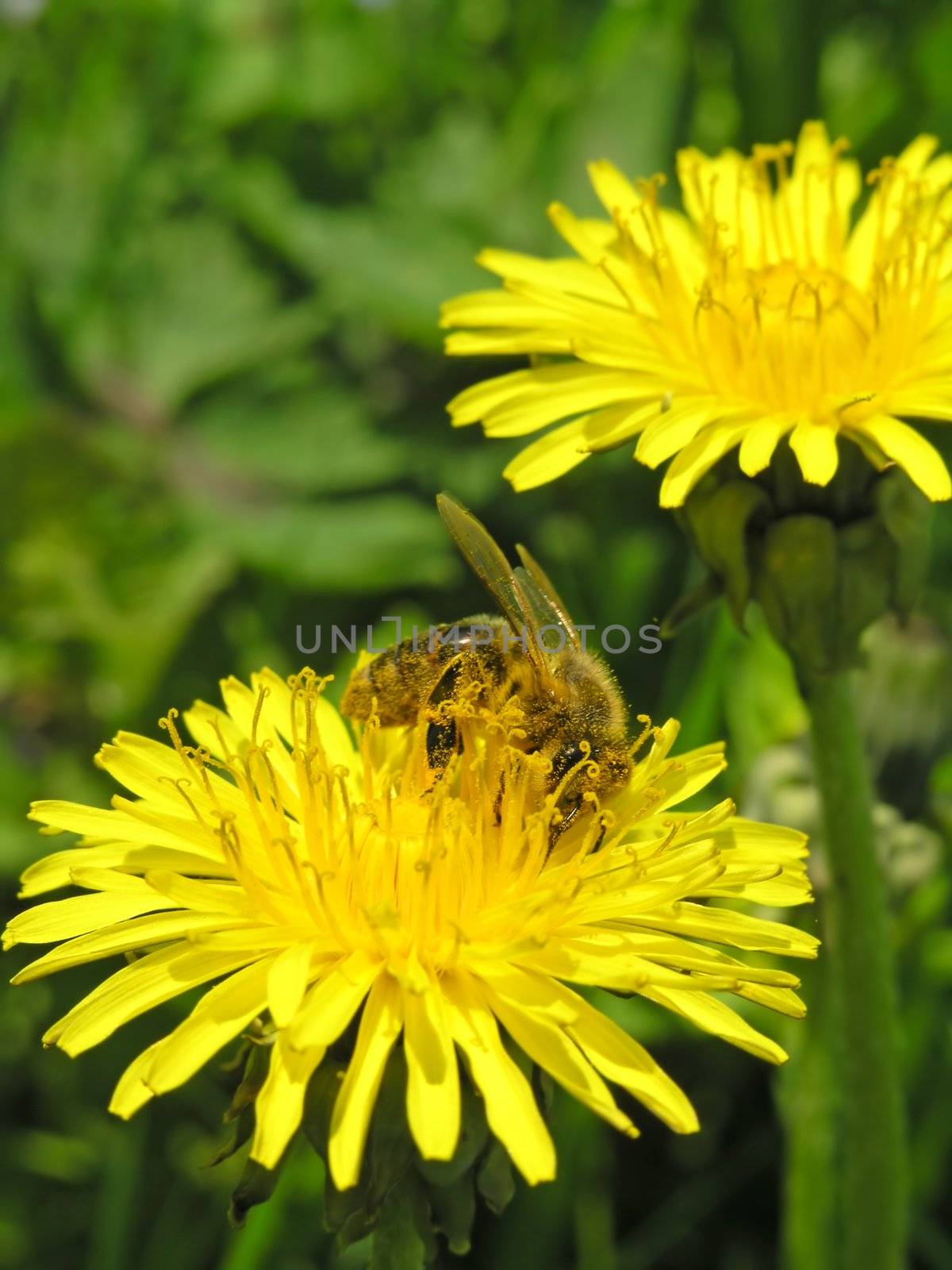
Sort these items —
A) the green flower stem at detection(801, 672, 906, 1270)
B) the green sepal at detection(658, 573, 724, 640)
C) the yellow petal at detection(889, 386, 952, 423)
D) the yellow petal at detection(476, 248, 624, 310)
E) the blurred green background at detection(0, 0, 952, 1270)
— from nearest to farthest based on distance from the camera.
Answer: the yellow petal at detection(889, 386, 952, 423) < the green sepal at detection(658, 573, 724, 640) < the green flower stem at detection(801, 672, 906, 1270) < the yellow petal at detection(476, 248, 624, 310) < the blurred green background at detection(0, 0, 952, 1270)

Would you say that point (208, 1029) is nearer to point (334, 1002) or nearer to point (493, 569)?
point (334, 1002)

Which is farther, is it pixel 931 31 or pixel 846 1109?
pixel 931 31

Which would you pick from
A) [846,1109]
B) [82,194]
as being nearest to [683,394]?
[846,1109]

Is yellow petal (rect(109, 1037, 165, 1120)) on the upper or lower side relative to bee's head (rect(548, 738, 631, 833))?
lower

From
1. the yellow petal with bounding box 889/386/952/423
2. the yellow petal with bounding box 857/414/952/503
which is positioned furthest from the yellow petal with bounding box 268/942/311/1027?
the yellow petal with bounding box 889/386/952/423

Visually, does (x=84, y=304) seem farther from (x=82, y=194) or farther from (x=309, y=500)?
(x=309, y=500)

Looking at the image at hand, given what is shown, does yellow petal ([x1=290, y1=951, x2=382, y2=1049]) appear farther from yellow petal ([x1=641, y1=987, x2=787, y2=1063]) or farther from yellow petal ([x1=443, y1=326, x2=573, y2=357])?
yellow petal ([x1=443, y1=326, x2=573, y2=357])
